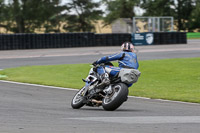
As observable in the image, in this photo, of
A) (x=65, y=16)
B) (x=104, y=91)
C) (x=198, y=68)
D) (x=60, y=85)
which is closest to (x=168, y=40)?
(x=198, y=68)

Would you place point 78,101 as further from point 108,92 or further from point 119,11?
point 119,11

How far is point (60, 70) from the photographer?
18875 mm

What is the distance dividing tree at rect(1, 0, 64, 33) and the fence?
33.4m

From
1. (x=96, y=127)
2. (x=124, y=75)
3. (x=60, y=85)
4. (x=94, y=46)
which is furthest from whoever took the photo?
(x=94, y=46)

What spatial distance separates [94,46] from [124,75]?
26414mm

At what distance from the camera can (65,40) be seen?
3378cm

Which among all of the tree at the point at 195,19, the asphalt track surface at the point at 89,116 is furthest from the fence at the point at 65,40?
the tree at the point at 195,19

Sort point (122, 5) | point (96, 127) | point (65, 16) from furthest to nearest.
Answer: point (122, 5)
point (65, 16)
point (96, 127)

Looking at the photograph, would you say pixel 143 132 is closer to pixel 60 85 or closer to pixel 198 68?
pixel 60 85

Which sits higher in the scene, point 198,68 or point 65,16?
point 65,16

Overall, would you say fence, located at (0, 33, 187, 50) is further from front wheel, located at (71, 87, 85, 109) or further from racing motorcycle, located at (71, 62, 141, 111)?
racing motorcycle, located at (71, 62, 141, 111)

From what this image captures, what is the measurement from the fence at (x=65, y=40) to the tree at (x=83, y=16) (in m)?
32.8

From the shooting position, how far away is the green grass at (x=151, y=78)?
1205 centimetres

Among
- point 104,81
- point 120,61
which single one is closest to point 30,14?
point 120,61
